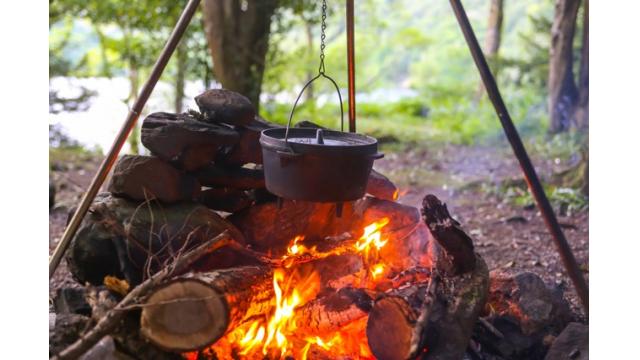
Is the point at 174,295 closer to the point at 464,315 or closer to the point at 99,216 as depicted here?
the point at 99,216

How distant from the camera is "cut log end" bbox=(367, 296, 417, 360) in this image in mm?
2746

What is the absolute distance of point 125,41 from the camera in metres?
9.30

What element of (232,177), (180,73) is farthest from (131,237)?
(180,73)

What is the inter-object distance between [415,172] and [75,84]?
5.32 metres

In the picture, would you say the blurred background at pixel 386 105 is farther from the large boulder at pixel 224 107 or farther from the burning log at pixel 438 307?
the large boulder at pixel 224 107

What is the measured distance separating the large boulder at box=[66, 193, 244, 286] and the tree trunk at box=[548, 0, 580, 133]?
6.28m

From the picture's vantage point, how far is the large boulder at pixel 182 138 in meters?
3.18

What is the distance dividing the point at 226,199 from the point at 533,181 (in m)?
1.75

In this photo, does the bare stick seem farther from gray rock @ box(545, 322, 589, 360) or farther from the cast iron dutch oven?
gray rock @ box(545, 322, 589, 360)

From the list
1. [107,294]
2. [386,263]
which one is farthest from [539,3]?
[107,294]

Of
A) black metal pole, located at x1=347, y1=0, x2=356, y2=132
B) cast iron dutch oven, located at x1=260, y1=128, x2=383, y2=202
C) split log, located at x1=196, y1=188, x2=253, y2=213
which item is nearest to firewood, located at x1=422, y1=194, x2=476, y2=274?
cast iron dutch oven, located at x1=260, y1=128, x2=383, y2=202

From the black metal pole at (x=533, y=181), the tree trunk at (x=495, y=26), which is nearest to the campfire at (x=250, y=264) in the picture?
the black metal pole at (x=533, y=181)

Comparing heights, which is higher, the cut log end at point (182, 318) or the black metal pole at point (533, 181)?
the black metal pole at point (533, 181)

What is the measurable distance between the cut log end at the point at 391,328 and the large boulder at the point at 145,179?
125 centimetres
